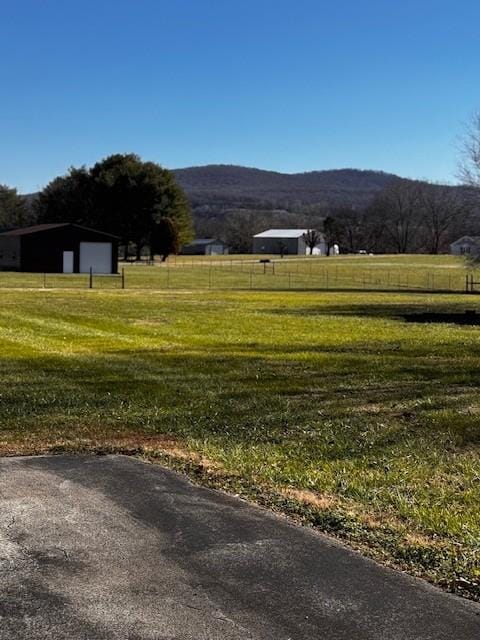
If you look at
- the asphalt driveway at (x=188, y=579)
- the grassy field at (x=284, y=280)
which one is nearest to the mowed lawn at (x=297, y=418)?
the asphalt driveway at (x=188, y=579)

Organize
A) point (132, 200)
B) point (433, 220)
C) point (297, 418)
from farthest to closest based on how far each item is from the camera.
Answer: point (433, 220), point (132, 200), point (297, 418)

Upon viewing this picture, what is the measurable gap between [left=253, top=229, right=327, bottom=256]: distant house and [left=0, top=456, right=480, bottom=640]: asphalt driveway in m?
150

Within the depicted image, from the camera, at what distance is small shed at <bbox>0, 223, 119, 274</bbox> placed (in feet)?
Result: 229

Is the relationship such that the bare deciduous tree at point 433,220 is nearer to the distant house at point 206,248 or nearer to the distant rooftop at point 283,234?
the distant rooftop at point 283,234

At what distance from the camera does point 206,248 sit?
16200 cm

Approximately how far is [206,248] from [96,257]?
301ft

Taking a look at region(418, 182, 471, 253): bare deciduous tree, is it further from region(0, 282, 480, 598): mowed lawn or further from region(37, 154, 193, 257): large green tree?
region(0, 282, 480, 598): mowed lawn

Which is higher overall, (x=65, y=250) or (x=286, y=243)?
(x=286, y=243)

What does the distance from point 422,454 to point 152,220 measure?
9375 centimetres

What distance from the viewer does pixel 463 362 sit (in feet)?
49.8

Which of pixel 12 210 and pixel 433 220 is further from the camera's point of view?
pixel 433 220

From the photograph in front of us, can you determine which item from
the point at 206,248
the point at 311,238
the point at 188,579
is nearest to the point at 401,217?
the point at 311,238

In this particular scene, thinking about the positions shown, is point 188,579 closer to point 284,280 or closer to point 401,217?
point 284,280

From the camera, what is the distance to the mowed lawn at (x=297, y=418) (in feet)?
18.9
